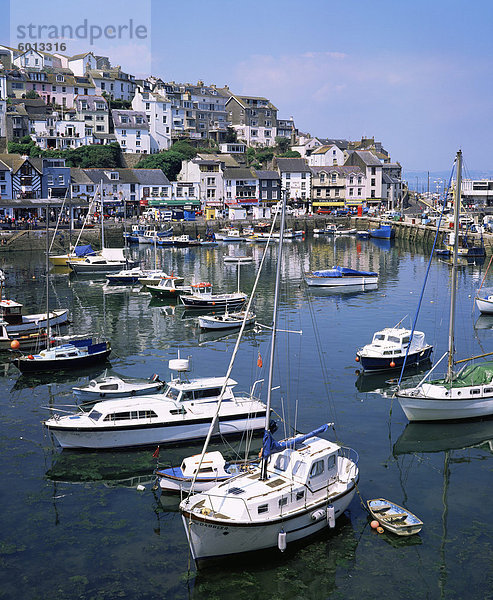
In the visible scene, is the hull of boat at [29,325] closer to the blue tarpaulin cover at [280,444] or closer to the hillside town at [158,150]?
the blue tarpaulin cover at [280,444]

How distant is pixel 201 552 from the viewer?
Answer: 18969mm

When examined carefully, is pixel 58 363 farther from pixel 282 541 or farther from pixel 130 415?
pixel 282 541

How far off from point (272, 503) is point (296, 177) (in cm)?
12957

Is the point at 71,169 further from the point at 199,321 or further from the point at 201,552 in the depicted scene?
the point at 201,552

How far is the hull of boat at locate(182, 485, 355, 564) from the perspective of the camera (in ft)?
60.7

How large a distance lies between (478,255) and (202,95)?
10156 cm

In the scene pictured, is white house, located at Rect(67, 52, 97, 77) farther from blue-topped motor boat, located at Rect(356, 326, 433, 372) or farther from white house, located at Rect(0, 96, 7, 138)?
blue-topped motor boat, located at Rect(356, 326, 433, 372)

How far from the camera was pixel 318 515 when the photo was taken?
20.2 meters

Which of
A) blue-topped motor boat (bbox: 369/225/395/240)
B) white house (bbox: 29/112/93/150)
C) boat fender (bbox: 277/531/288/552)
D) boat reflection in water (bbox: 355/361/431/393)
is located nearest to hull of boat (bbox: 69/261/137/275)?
boat reflection in water (bbox: 355/361/431/393)

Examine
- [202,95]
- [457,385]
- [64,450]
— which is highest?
[202,95]

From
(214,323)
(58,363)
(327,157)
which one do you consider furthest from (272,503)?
(327,157)

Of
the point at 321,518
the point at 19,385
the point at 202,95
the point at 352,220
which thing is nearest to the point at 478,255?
the point at 352,220

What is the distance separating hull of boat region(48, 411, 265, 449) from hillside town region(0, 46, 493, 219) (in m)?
88.5

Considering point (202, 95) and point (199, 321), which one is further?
point (202, 95)
